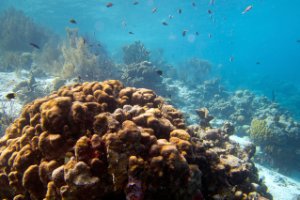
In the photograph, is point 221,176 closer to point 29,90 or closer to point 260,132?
point 260,132

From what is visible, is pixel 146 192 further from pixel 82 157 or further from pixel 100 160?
pixel 82 157

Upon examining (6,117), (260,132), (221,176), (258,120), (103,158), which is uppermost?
(258,120)

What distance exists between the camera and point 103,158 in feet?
9.57

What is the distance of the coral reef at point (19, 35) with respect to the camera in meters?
23.6

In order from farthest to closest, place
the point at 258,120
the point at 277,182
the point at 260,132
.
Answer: the point at 258,120
the point at 260,132
the point at 277,182

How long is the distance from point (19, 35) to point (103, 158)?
25.5m

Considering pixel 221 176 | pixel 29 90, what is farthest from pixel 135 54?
pixel 221 176

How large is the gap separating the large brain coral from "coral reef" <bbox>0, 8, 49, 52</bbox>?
23.2 meters

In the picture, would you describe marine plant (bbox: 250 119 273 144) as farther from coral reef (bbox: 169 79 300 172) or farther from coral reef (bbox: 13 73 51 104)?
coral reef (bbox: 13 73 51 104)

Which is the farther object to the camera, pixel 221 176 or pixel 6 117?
pixel 6 117

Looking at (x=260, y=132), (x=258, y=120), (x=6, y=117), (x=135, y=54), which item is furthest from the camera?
(x=135, y=54)

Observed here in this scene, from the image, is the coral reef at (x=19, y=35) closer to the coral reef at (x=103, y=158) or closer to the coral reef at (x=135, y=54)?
the coral reef at (x=135, y=54)

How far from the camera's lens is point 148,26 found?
229ft

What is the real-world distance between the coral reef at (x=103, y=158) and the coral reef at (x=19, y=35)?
74.4ft
